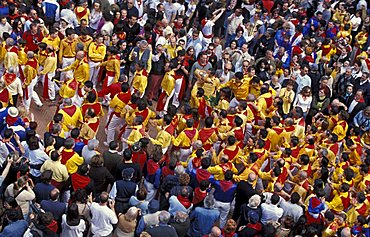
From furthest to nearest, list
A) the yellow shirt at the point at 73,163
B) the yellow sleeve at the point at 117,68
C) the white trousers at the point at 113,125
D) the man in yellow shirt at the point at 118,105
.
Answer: the yellow sleeve at the point at 117,68, the white trousers at the point at 113,125, the man in yellow shirt at the point at 118,105, the yellow shirt at the point at 73,163

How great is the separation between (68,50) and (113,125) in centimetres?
234

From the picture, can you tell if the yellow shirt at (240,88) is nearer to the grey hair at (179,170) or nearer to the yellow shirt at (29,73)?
the grey hair at (179,170)

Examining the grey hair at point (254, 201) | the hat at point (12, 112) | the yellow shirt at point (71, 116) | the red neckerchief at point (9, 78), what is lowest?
the grey hair at point (254, 201)

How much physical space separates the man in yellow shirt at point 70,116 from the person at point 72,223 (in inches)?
104

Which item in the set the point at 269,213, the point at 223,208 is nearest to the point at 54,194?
the point at 223,208

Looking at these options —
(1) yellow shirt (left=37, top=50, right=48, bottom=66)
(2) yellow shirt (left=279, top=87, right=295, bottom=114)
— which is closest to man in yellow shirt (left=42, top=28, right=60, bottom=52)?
(1) yellow shirt (left=37, top=50, right=48, bottom=66)

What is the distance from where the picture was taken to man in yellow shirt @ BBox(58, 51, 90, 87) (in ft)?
45.2

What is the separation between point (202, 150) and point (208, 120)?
3.52 feet

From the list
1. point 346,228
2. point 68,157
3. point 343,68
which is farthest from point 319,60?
point 68,157

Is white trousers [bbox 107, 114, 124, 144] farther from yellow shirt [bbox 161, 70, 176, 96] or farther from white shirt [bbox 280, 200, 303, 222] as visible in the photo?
white shirt [bbox 280, 200, 303, 222]

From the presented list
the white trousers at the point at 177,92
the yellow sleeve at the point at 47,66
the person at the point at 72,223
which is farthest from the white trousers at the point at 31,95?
the person at the point at 72,223

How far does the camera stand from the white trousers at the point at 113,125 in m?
13.3

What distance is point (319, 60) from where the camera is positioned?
16391 mm

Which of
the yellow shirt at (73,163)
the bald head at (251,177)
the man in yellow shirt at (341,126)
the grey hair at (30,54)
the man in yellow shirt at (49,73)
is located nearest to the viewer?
the yellow shirt at (73,163)
